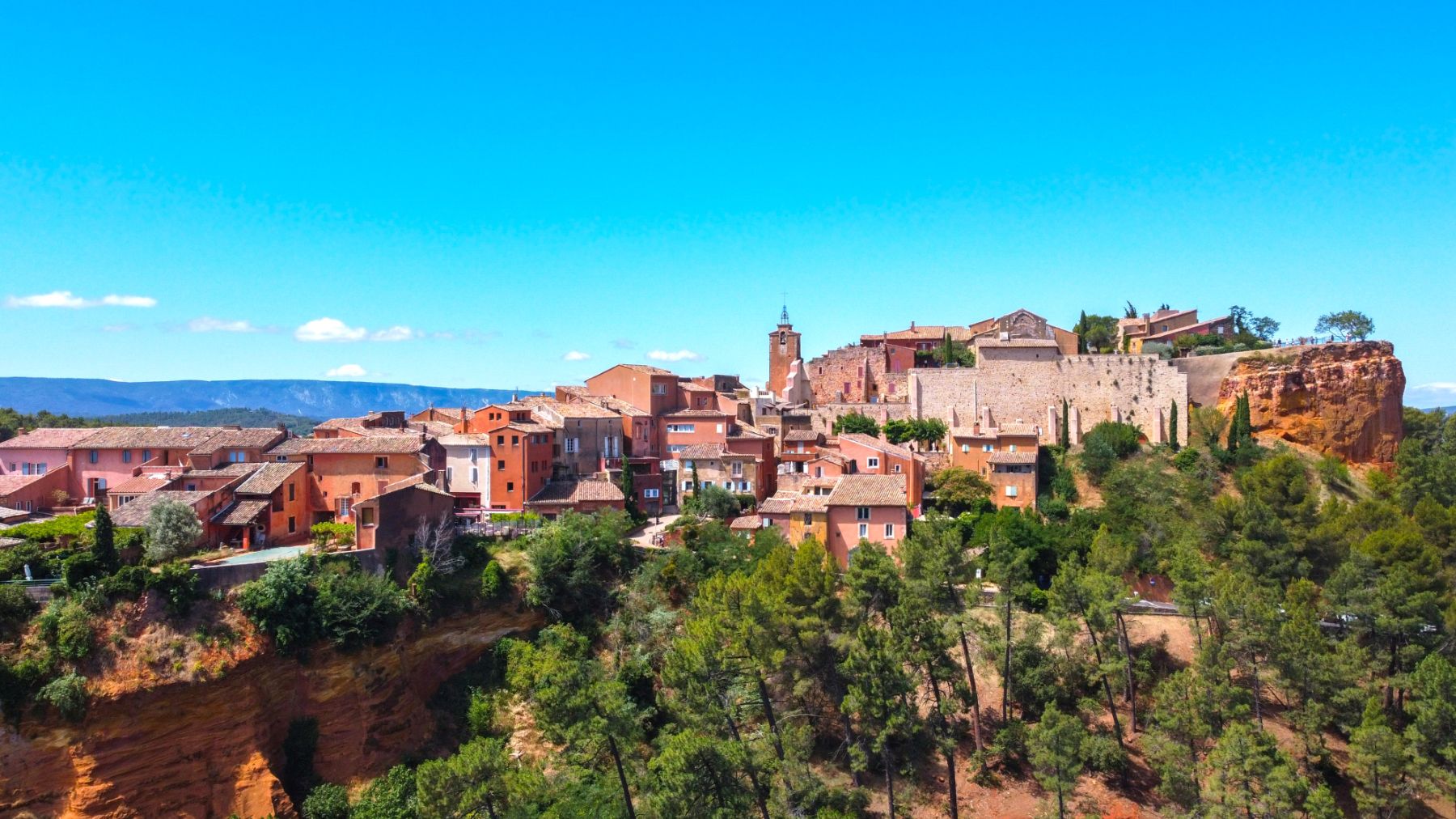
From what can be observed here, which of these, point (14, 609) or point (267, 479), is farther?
point (267, 479)

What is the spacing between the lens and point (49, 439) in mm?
39719

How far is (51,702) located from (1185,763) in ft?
109

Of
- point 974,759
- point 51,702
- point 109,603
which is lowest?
point 974,759

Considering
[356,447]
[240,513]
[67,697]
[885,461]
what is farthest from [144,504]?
[885,461]

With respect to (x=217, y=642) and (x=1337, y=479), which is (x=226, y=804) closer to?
(x=217, y=642)

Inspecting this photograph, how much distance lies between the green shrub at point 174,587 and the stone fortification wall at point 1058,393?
127 ft

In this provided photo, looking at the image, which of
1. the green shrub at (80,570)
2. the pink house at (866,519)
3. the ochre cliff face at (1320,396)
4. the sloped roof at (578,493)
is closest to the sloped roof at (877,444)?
the pink house at (866,519)

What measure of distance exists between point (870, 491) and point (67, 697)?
2845cm

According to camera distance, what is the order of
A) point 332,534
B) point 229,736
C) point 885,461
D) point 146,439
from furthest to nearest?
point 885,461, point 146,439, point 332,534, point 229,736

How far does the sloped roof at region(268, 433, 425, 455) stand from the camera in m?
36.9

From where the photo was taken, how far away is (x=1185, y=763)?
25969 mm

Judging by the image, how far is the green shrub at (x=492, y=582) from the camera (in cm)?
3344

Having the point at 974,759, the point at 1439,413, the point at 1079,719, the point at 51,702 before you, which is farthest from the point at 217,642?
the point at 1439,413

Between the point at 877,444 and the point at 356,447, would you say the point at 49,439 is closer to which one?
the point at 356,447
